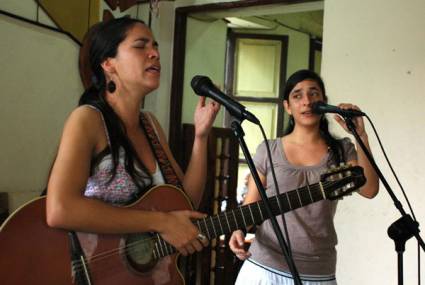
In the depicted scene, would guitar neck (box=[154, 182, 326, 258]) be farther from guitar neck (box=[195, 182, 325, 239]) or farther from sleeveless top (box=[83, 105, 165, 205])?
sleeveless top (box=[83, 105, 165, 205])

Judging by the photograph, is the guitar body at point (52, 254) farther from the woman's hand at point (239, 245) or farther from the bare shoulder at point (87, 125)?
the woman's hand at point (239, 245)

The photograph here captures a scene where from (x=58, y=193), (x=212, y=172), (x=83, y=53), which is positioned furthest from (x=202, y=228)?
(x=212, y=172)

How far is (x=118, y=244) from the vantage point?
1302 millimetres

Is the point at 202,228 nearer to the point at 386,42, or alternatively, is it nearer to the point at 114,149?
the point at 114,149

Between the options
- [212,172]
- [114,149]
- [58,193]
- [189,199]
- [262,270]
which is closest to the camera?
[58,193]

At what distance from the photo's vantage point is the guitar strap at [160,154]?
1.45m

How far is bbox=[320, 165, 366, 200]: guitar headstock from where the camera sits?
4.22ft

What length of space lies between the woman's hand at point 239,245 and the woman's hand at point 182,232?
0.26m

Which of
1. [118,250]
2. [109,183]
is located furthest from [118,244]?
[109,183]

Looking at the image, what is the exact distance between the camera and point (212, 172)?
3.26 metres

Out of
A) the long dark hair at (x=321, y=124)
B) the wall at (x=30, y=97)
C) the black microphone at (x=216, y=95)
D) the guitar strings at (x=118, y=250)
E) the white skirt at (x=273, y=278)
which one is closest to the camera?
the black microphone at (x=216, y=95)

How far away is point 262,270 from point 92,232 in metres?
0.61

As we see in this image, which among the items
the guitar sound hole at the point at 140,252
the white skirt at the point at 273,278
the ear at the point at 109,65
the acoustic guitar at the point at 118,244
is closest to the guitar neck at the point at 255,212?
the acoustic guitar at the point at 118,244

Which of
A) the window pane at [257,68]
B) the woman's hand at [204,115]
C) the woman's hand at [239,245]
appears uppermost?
the window pane at [257,68]
